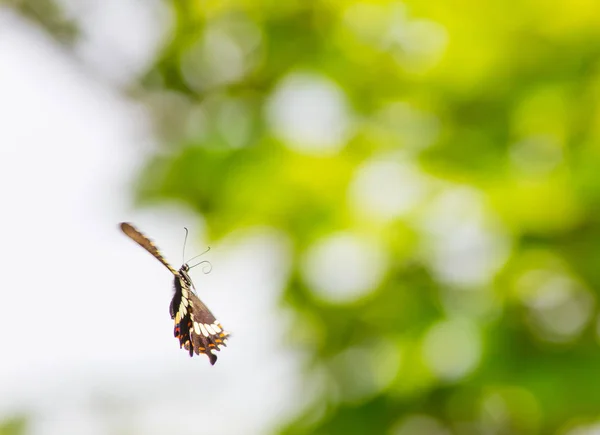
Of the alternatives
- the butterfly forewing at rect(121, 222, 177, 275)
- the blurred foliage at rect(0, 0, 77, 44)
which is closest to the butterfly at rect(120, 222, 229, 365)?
the butterfly forewing at rect(121, 222, 177, 275)

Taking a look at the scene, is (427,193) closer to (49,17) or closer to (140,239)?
(49,17)

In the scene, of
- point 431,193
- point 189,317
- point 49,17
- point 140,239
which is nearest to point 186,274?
point 189,317

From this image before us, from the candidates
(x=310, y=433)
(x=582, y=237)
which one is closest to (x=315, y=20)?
(x=582, y=237)

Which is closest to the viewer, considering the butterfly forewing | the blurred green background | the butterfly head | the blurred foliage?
the butterfly forewing

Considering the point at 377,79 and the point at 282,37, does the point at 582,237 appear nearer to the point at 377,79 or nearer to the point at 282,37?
the point at 377,79

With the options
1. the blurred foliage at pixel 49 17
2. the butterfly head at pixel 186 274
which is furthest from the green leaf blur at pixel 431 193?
the butterfly head at pixel 186 274

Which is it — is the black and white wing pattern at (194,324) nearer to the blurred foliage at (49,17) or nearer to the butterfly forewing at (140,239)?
the butterfly forewing at (140,239)

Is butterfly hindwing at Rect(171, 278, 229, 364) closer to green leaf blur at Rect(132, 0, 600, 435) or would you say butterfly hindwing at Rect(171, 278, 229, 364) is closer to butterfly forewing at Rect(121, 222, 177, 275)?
butterfly forewing at Rect(121, 222, 177, 275)
